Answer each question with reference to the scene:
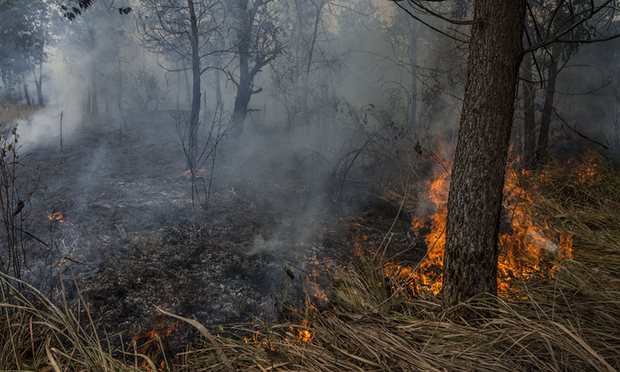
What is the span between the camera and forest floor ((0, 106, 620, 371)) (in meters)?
1.95

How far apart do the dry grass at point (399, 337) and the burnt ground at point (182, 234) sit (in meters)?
0.59

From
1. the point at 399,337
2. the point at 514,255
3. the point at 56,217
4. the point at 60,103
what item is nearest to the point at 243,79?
the point at 56,217

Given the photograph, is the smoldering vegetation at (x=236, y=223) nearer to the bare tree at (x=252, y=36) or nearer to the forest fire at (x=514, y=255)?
the bare tree at (x=252, y=36)

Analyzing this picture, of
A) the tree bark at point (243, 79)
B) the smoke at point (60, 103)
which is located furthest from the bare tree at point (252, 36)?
the smoke at point (60, 103)

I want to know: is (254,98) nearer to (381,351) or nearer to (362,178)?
(362,178)

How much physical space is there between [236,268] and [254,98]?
1072 inches

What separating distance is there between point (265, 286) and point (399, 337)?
2.24m

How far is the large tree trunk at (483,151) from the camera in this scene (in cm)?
228

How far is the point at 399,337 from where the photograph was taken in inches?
86.0

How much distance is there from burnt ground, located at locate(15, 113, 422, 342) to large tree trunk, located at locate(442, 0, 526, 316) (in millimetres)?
1481

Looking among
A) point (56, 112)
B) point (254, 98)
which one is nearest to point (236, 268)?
point (56, 112)

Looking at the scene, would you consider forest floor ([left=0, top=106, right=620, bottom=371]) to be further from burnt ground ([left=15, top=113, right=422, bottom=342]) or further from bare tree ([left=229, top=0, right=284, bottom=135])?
bare tree ([left=229, top=0, right=284, bottom=135])

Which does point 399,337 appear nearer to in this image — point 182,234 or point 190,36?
point 182,234

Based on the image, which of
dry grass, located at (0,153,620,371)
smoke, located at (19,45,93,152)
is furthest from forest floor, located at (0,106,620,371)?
smoke, located at (19,45,93,152)
